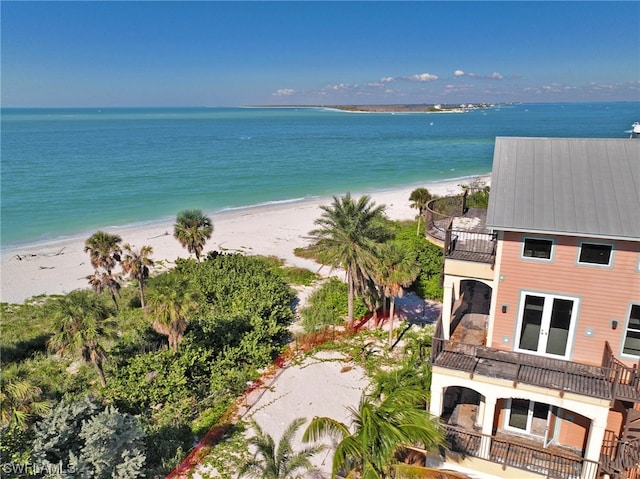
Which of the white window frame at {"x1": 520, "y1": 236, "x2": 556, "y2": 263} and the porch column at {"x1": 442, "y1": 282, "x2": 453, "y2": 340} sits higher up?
the white window frame at {"x1": 520, "y1": 236, "x2": 556, "y2": 263}

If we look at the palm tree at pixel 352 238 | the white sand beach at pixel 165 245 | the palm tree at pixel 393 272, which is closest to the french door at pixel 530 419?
the palm tree at pixel 393 272

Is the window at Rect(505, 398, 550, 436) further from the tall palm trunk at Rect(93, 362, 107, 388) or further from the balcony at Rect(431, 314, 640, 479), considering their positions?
the tall palm trunk at Rect(93, 362, 107, 388)

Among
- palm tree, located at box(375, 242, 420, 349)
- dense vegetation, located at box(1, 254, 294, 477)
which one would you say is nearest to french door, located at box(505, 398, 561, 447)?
palm tree, located at box(375, 242, 420, 349)

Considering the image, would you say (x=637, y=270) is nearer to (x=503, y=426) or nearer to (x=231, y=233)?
(x=503, y=426)

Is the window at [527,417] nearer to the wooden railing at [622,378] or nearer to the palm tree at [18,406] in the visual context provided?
the wooden railing at [622,378]

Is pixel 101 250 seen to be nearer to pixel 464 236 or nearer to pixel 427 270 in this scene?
pixel 427 270

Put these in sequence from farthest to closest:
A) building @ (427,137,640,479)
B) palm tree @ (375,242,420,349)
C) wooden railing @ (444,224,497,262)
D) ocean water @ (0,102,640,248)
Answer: ocean water @ (0,102,640,248)
palm tree @ (375,242,420,349)
wooden railing @ (444,224,497,262)
building @ (427,137,640,479)

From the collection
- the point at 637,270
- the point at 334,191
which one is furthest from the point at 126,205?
the point at 637,270
